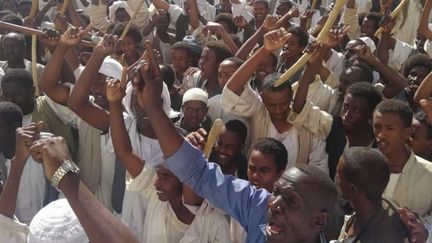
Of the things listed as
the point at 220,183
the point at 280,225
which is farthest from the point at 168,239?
the point at 280,225

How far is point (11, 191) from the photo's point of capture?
98.6 inches

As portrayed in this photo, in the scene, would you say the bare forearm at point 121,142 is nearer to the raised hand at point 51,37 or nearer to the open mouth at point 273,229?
the open mouth at point 273,229

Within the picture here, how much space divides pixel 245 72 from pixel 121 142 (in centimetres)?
84

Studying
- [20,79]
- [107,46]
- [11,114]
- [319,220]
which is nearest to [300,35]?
[107,46]

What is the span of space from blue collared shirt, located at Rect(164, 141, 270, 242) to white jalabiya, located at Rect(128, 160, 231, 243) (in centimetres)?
40

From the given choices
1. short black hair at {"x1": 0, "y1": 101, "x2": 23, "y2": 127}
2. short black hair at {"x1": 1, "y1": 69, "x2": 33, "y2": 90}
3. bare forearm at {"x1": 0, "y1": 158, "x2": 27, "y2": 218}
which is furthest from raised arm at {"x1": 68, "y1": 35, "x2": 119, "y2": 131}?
bare forearm at {"x1": 0, "y1": 158, "x2": 27, "y2": 218}

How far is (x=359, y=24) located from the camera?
6285 millimetres

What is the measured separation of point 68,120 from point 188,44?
181 cm

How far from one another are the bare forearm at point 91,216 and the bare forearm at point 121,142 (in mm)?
896

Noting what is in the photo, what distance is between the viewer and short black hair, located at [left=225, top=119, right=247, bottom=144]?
323 centimetres

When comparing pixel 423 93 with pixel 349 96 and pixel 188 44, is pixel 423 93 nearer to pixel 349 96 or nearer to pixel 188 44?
pixel 349 96

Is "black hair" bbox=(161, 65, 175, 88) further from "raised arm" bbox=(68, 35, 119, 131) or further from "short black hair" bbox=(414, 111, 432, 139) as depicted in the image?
"short black hair" bbox=(414, 111, 432, 139)

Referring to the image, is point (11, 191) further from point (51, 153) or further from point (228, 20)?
point (228, 20)

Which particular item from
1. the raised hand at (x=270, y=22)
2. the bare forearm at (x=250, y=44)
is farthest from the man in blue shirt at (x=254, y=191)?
the bare forearm at (x=250, y=44)
